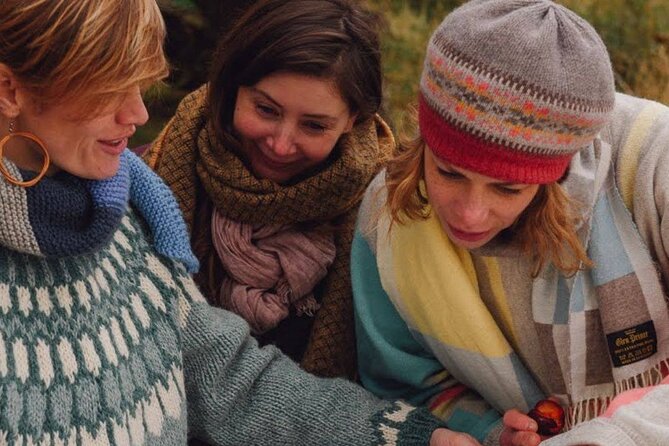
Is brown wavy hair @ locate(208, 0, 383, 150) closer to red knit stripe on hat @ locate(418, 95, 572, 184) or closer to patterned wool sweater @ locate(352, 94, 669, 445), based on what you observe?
patterned wool sweater @ locate(352, 94, 669, 445)

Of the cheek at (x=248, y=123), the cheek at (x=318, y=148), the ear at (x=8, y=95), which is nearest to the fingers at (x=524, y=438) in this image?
the cheek at (x=318, y=148)

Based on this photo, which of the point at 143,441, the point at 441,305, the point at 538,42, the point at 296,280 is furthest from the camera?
the point at 296,280

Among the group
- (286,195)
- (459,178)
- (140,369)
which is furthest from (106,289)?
(459,178)

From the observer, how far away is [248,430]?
232cm

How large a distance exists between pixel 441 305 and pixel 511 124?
0.56 meters

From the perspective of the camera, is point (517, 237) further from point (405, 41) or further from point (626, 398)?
point (405, 41)

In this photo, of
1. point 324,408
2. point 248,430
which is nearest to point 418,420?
point 324,408

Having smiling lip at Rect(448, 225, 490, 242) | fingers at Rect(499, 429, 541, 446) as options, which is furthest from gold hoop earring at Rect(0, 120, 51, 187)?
fingers at Rect(499, 429, 541, 446)

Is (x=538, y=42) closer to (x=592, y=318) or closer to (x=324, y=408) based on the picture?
(x=592, y=318)

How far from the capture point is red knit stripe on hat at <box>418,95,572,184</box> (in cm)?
196

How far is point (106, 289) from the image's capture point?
2002mm

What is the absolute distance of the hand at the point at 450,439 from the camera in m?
2.23

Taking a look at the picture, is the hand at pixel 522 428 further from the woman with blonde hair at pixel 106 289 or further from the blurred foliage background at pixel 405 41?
the blurred foliage background at pixel 405 41

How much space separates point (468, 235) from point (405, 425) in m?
0.46
